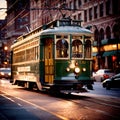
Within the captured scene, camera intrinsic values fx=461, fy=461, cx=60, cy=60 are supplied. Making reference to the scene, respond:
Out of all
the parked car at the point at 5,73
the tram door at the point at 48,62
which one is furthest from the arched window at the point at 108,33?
the tram door at the point at 48,62

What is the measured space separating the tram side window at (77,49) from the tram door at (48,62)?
3.70ft

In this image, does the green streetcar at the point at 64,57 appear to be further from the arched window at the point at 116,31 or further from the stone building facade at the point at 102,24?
the arched window at the point at 116,31

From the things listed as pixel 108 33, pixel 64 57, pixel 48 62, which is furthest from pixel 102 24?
pixel 64 57

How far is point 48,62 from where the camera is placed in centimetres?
2306

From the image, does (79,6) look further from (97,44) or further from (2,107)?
(2,107)

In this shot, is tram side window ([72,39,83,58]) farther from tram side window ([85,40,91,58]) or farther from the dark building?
the dark building

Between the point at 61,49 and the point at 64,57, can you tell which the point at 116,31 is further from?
the point at 64,57

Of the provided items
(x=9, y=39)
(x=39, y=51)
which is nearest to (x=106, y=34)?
(x=39, y=51)

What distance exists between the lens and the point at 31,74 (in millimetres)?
26062

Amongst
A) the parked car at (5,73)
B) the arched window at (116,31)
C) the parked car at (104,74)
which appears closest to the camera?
the parked car at (104,74)

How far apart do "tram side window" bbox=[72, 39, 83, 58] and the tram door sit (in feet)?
3.70

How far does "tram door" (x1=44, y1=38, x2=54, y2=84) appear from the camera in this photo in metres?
22.6

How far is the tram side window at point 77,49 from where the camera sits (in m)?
22.5

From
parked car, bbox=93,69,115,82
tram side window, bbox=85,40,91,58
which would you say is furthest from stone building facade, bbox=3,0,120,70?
tram side window, bbox=85,40,91,58
